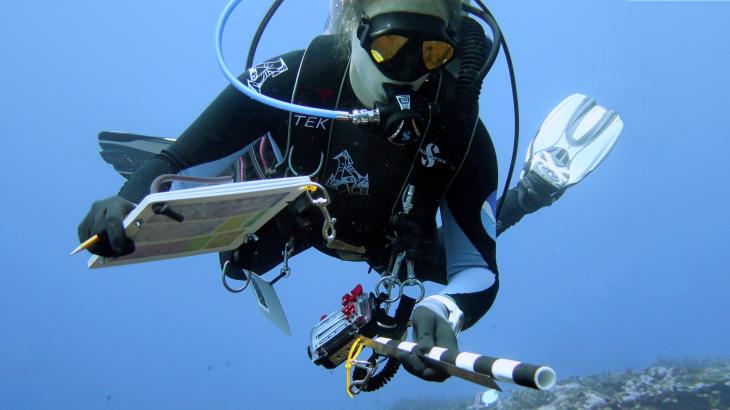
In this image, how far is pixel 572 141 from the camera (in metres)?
8.03

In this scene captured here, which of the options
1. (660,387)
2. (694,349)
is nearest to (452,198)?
(660,387)

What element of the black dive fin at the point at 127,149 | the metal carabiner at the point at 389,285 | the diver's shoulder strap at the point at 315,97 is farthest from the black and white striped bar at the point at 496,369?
the black dive fin at the point at 127,149

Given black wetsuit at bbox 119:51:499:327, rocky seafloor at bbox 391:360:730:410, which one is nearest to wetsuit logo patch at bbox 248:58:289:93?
black wetsuit at bbox 119:51:499:327

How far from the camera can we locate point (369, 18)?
2578mm

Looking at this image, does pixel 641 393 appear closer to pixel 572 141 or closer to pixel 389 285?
pixel 572 141

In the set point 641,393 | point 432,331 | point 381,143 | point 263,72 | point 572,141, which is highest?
point 572,141

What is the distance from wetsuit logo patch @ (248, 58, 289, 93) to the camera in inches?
120

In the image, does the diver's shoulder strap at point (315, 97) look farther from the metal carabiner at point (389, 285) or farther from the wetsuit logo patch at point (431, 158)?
the metal carabiner at point (389, 285)

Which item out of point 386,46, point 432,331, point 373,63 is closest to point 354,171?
point 373,63

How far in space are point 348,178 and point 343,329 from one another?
984 mm

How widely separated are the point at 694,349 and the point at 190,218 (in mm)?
62168

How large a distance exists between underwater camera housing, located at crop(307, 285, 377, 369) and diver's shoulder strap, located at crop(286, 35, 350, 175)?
84 cm

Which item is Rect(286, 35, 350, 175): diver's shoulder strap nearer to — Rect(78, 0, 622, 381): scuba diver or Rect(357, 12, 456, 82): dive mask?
Rect(78, 0, 622, 381): scuba diver

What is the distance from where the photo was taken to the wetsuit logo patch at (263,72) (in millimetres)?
3059
